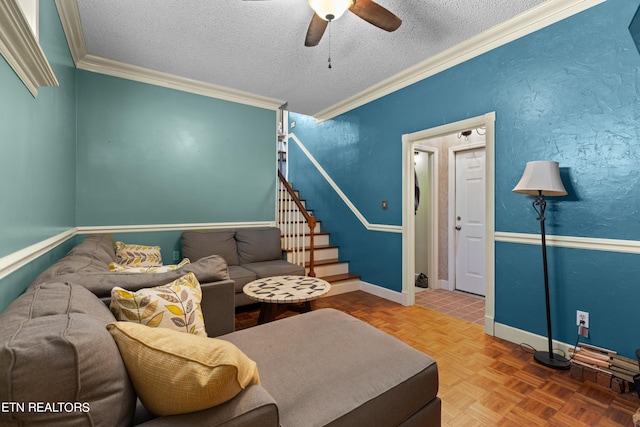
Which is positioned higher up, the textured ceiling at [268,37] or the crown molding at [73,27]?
the textured ceiling at [268,37]

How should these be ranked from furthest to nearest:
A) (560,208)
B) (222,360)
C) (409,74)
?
(409,74) < (560,208) < (222,360)

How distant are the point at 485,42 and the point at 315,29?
1.67m

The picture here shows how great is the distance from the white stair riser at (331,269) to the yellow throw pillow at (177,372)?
10.6 feet

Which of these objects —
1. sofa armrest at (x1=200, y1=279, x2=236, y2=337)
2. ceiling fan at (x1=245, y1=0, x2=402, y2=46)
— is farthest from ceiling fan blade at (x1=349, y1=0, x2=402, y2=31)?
sofa armrest at (x1=200, y1=279, x2=236, y2=337)

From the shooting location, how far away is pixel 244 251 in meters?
3.67

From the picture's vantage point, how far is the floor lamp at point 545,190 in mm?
2062

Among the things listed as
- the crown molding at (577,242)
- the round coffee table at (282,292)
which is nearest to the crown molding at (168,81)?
the round coffee table at (282,292)

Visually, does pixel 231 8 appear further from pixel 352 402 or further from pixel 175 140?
pixel 352 402

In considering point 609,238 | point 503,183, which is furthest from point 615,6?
point 609,238

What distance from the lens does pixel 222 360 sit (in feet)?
2.54

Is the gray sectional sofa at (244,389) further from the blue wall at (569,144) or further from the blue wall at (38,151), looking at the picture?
the blue wall at (569,144)

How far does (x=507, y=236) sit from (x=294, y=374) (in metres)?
2.25

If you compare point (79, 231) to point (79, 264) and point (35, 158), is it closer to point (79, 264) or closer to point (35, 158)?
point (35, 158)

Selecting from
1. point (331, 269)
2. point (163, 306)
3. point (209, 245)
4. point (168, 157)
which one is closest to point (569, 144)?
point (163, 306)
